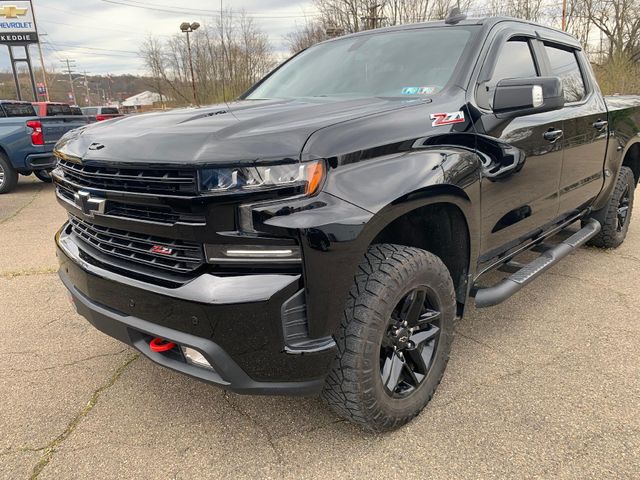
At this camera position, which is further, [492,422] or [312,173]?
[492,422]

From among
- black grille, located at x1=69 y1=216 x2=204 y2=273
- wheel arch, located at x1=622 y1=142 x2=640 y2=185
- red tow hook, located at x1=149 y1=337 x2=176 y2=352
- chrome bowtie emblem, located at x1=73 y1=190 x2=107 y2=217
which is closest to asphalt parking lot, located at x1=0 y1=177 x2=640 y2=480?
red tow hook, located at x1=149 y1=337 x2=176 y2=352

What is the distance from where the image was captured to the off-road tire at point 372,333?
202 centimetres

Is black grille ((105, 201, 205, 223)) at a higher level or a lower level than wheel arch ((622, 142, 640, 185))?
higher

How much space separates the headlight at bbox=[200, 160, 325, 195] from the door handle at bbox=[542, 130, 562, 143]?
75.8 inches

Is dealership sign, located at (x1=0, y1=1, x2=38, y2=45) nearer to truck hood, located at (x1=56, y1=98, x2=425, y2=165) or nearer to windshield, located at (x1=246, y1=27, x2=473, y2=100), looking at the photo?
windshield, located at (x1=246, y1=27, x2=473, y2=100)

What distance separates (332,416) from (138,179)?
Result: 1.42 m

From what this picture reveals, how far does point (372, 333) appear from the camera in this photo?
204 cm

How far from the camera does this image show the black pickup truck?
180 centimetres

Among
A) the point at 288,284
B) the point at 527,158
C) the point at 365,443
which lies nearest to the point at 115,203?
the point at 288,284

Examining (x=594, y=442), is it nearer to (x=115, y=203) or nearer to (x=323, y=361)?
(x=323, y=361)

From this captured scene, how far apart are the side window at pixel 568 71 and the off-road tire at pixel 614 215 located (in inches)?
48.5

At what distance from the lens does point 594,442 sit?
7.24ft

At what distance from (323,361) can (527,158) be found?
5.92 ft

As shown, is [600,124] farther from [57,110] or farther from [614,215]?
[57,110]
